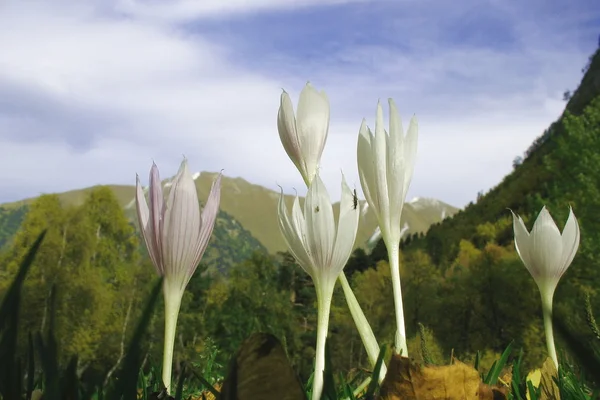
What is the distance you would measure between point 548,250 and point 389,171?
0.46 metres

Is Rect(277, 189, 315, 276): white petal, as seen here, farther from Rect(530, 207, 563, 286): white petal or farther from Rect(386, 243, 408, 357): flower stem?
Rect(530, 207, 563, 286): white petal

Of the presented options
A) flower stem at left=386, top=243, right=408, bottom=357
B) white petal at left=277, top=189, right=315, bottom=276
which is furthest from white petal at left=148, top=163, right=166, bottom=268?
flower stem at left=386, top=243, right=408, bottom=357

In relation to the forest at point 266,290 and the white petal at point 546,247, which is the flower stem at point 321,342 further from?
the forest at point 266,290

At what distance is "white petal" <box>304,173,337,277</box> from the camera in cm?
105

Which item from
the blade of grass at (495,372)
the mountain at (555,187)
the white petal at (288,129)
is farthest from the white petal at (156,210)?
the mountain at (555,187)

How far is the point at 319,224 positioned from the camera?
1.06 metres

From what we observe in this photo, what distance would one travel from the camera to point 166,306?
109 centimetres

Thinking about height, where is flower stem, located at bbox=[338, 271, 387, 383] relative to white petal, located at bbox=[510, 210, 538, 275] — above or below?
below

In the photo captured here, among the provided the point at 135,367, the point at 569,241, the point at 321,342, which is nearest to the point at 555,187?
the point at 569,241

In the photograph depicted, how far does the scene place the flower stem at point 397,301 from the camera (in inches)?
41.9

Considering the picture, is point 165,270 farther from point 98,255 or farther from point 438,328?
point 98,255

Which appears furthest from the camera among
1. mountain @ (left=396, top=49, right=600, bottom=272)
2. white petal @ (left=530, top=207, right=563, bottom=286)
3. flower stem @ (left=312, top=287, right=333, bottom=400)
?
mountain @ (left=396, top=49, right=600, bottom=272)

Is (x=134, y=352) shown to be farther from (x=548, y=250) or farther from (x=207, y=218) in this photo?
(x=548, y=250)

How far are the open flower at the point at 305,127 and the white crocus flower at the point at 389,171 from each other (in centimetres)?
12
